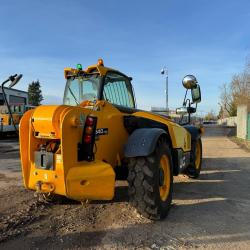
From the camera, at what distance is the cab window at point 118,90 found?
651 cm

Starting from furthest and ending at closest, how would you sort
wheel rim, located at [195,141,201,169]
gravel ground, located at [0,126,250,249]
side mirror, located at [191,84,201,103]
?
wheel rim, located at [195,141,201,169]
side mirror, located at [191,84,201,103]
gravel ground, located at [0,126,250,249]

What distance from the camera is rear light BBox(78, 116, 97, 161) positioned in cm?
514

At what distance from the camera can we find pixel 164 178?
6.04m

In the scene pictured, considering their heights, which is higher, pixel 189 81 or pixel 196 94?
pixel 189 81

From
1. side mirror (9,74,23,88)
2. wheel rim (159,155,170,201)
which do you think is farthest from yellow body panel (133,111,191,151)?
side mirror (9,74,23,88)

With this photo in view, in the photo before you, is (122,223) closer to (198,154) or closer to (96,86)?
(96,86)

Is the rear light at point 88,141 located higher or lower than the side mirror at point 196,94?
lower

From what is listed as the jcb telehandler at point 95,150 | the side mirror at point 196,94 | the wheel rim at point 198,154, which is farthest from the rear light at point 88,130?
the wheel rim at point 198,154

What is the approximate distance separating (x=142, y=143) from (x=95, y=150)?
2.21ft

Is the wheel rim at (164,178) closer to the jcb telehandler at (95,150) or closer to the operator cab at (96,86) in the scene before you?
the jcb telehandler at (95,150)

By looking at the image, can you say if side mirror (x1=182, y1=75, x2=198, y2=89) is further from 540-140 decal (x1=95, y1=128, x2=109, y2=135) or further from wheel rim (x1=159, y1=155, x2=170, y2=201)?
540-140 decal (x1=95, y1=128, x2=109, y2=135)

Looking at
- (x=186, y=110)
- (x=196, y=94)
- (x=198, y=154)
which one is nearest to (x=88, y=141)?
(x=196, y=94)

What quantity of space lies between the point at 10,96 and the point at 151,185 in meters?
28.5

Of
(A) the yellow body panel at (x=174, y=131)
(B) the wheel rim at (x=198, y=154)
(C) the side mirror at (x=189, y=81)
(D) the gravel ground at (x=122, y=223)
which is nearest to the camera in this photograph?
(D) the gravel ground at (x=122, y=223)
